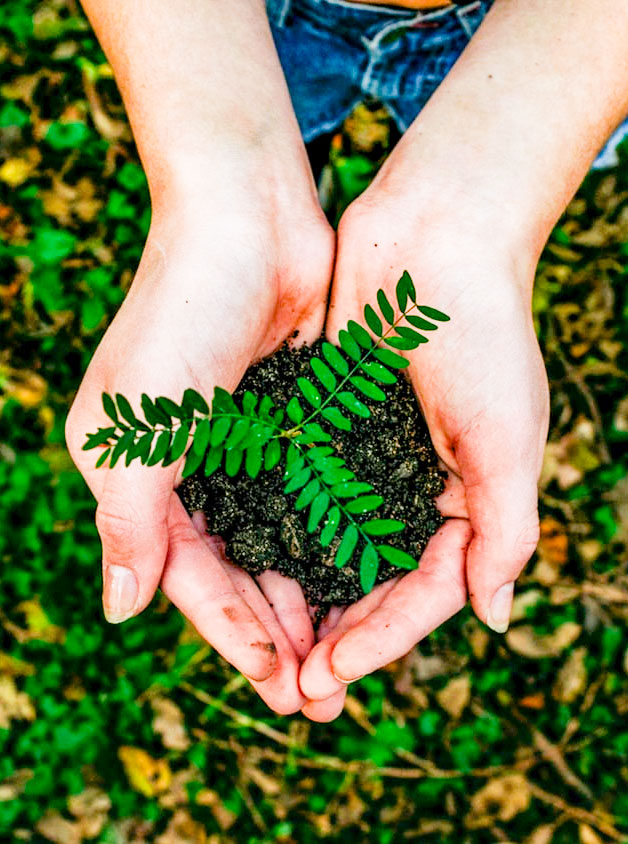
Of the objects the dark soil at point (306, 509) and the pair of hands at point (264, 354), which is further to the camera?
the dark soil at point (306, 509)

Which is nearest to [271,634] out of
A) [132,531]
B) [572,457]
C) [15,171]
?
[132,531]

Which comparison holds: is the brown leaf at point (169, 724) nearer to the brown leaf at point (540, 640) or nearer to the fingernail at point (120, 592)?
the fingernail at point (120, 592)

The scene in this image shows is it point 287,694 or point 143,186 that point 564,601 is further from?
point 143,186

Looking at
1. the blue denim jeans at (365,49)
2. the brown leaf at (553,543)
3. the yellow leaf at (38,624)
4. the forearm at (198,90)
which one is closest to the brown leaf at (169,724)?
the yellow leaf at (38,624)

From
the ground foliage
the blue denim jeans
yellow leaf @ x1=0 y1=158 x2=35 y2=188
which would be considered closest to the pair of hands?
the blue denim jeans

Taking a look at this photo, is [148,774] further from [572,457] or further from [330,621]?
[572,457]

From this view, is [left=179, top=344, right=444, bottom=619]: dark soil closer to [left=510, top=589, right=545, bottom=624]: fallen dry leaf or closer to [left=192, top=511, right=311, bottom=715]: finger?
[left=192, top=511, right=311, bottom=715]: finger
